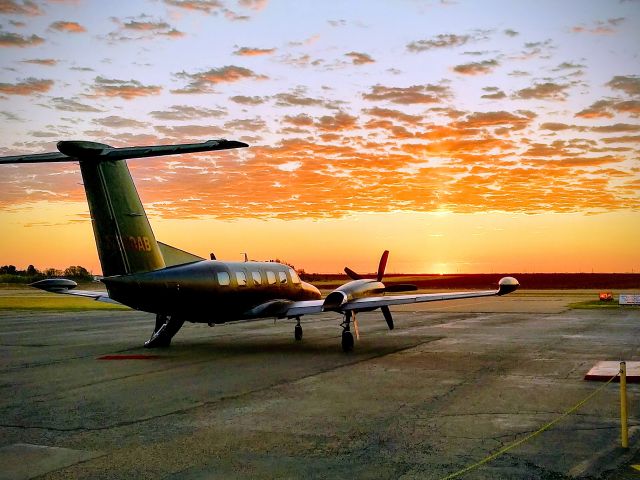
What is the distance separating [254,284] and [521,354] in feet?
31.6

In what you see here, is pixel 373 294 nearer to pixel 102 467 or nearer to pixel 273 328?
pixel 273 328

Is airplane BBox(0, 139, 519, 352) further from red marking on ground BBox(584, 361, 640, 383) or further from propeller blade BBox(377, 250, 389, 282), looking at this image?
propeller blade BBox(377, 250, 389, 282)

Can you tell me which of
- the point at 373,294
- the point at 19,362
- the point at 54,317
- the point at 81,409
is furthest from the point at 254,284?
the point at 54,317

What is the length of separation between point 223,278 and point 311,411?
33.3 ft

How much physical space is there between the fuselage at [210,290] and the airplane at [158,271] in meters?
0.03

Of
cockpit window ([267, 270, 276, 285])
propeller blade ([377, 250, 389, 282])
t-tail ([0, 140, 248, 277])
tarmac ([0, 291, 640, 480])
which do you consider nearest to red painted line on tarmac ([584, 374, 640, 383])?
tarmac ([0, 291, 640, 480])

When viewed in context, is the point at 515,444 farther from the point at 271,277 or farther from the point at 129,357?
the point at 271,277

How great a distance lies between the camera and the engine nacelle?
2000cm

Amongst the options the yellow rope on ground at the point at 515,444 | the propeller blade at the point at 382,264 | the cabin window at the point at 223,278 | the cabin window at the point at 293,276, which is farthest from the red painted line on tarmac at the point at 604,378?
the propeller blade at the point at 382,264

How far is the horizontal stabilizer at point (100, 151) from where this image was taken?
16938mm

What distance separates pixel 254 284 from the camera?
2239 centimetres

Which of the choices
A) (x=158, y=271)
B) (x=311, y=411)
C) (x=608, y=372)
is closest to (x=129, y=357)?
(x=158, y=271)

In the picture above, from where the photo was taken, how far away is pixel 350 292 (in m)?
22.3

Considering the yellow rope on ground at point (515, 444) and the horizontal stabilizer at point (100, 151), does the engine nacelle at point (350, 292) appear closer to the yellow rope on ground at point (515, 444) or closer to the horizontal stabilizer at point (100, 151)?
the horizontal stabilizer at point (100, 151)
